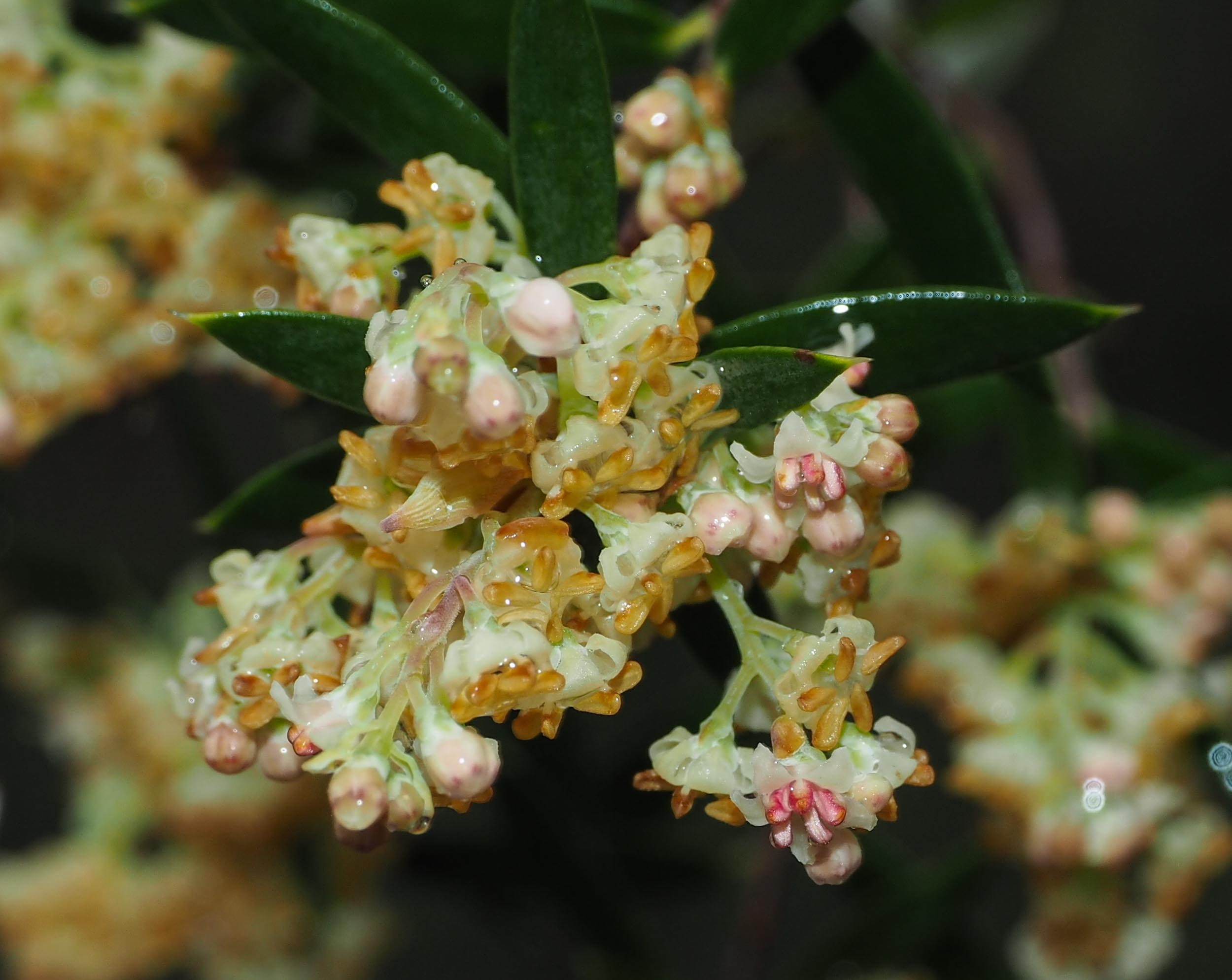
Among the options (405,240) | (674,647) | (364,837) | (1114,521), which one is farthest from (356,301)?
(1114,521)

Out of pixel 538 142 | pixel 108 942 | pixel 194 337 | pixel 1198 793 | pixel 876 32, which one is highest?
pixel 876 32

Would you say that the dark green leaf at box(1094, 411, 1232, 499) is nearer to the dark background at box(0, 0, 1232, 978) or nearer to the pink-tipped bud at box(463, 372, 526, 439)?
the dark background at box(0, 0, 1232, 978)

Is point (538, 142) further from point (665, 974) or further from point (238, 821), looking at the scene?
point (665, 974)

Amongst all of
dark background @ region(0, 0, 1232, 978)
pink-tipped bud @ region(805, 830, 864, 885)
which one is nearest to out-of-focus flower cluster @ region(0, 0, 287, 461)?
dark background @ region(0, 0, 1232, 978)

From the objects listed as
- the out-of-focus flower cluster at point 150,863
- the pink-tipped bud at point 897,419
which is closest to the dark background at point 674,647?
the out-of-focus flower cluster at point 150,863

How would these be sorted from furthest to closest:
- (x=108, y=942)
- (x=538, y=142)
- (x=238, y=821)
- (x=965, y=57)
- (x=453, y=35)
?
(x=965, y=57), (x=108, y=942), (x=238, y=821), (x=453, y=35), (x=538, y=142)

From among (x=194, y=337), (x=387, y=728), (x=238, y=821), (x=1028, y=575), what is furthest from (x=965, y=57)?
(x=387, y=728)
